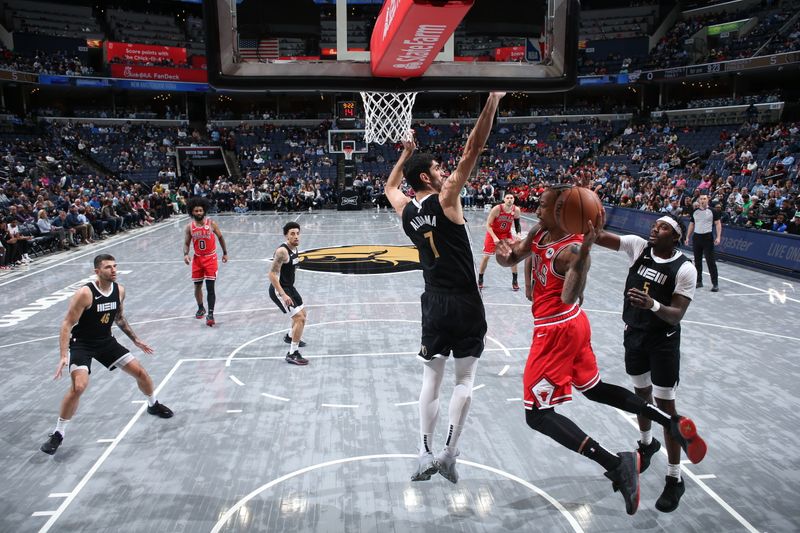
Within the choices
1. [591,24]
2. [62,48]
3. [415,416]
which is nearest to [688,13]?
[591,24]

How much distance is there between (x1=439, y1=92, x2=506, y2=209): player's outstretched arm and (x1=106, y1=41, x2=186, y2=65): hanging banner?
127 ft

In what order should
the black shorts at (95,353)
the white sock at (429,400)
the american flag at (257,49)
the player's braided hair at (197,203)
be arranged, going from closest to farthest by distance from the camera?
1. the white sock at (429,400)
2. the black shorts at (95,353)
3. the american flag at (257,49)
4. the player's braided hair at (197,203)

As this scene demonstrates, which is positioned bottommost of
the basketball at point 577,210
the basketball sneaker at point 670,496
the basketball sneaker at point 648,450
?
the basketball sneaker at point 670,496

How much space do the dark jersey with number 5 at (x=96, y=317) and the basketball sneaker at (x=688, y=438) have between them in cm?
469

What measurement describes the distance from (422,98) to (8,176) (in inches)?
1018

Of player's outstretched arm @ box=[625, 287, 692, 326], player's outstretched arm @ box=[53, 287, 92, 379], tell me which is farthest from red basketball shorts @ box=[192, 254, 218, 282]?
player's outstretched arm @ box=[625, 287, 692, 326]

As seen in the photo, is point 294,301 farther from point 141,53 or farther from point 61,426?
point 141,53

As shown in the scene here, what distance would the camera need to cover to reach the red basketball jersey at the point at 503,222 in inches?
433

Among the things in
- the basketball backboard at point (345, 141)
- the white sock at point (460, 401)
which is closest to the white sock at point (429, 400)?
the white sock at point (460, 401)

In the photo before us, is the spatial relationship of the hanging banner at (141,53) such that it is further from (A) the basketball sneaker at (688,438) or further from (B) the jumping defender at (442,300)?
(A) the basketball sneaker at (688,438)

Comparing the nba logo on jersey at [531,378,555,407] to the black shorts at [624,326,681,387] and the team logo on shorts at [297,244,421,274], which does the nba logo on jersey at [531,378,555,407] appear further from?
the team logo on shorts at [297,244,421,274]

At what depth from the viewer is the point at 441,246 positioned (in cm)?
406

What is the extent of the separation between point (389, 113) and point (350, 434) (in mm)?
5364

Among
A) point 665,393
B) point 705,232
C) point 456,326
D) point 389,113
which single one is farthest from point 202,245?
point 705,232
